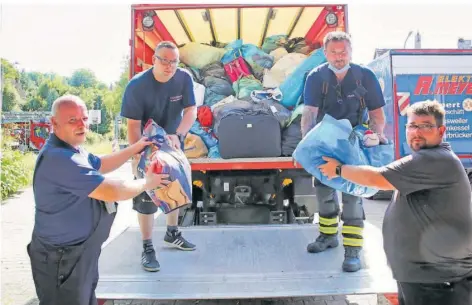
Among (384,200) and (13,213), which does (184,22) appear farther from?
(384,200)

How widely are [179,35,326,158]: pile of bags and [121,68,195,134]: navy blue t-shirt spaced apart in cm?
124

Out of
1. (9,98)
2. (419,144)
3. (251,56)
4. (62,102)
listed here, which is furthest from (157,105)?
(9,98)

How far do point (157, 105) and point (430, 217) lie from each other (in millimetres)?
2192

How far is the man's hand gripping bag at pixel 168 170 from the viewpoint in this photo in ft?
8.77

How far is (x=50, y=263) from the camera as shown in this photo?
2.23 m

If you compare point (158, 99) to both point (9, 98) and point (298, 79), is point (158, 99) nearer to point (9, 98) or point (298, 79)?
point (298, 79)

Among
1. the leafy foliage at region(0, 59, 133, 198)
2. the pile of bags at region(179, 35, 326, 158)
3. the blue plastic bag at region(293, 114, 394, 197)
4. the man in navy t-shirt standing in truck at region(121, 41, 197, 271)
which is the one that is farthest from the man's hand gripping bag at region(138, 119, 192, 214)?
the leafy foliage at region(0, 59, 133, 198)

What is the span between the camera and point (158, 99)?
354cm

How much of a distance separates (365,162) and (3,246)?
5.34 m

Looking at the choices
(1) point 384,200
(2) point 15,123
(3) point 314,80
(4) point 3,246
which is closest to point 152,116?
(3) point 314,80

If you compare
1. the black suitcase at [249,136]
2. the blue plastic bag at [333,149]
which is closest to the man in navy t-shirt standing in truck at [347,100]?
the blue plastic bag at [333,149]

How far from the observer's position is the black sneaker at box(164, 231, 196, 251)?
3.74 metres

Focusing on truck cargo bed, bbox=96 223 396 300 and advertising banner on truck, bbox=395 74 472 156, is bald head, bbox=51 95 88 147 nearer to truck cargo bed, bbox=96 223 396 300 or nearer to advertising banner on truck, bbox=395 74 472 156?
truck cargo bed, bbox=96 223 396 300

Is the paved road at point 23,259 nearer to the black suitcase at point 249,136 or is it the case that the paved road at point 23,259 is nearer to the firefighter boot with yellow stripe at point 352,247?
the firefighter boot with yellow stripe at point 352,247
